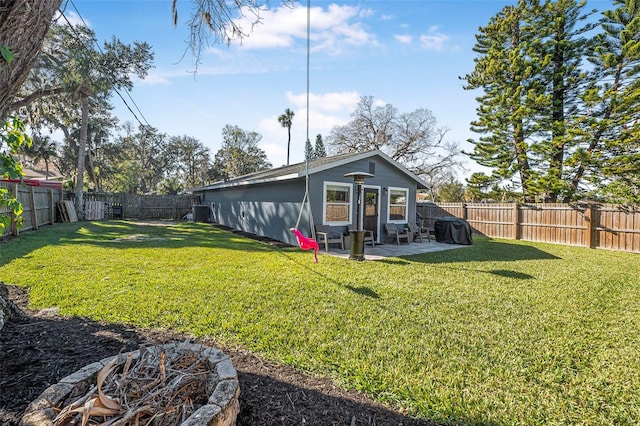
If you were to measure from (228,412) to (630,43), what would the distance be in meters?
18.8

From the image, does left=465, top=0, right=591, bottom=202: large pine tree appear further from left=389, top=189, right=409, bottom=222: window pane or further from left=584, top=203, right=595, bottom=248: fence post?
left=389, top=189, right=409, bottom=222: window pane

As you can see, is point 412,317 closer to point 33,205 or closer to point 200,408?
point 200,408

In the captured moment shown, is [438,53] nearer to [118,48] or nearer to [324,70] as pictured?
[324,70]

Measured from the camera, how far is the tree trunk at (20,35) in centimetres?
135

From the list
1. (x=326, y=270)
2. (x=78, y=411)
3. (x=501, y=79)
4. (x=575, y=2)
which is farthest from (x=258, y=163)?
(x=78, y=411)

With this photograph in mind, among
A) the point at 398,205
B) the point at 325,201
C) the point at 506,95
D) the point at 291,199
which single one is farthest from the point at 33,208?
the point at 506,95

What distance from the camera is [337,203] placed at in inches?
373

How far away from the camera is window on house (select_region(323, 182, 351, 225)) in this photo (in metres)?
9.23

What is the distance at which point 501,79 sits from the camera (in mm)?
16234

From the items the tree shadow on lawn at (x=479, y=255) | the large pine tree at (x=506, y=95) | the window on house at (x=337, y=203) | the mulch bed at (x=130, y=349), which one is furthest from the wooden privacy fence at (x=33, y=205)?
the large pine tree at (x=506, y=95)

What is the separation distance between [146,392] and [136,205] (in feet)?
70.2

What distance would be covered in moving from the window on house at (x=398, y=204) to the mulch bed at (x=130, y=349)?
8729 millimetres

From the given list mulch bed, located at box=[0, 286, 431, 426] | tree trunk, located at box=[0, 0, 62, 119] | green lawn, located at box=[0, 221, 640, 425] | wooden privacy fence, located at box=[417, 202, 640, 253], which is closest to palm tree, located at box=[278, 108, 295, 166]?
wooden privacy fence, located at box=[417, 202, 640, 253]

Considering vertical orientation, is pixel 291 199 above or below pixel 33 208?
above
